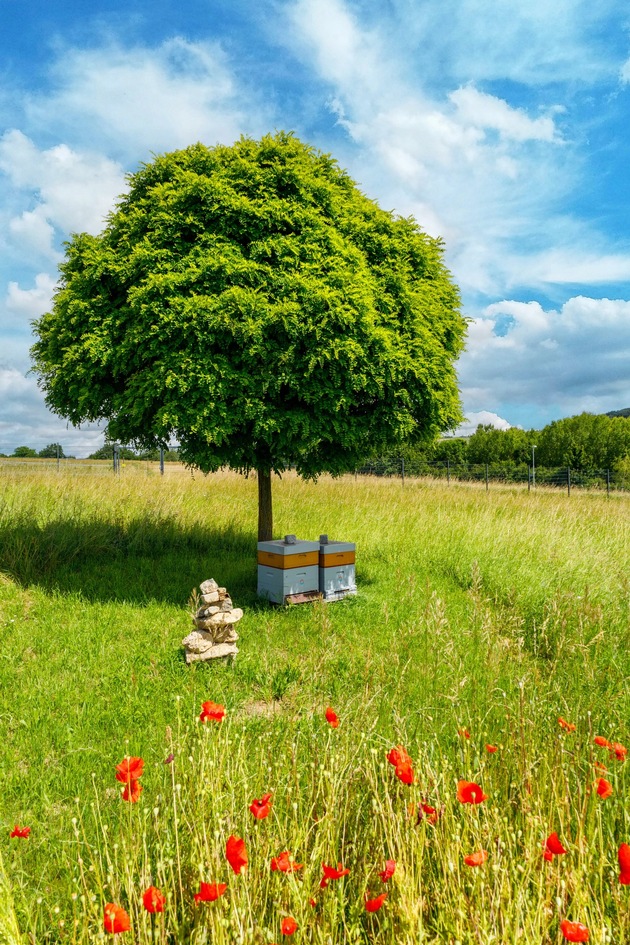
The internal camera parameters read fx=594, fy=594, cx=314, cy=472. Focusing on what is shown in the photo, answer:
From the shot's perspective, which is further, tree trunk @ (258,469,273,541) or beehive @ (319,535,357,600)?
tree trunk @ (258,469,273,541)

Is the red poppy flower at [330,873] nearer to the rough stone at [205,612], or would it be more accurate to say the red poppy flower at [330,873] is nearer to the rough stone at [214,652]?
the rough stone at [214,652]

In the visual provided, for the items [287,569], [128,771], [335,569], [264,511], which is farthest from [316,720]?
[264,511]

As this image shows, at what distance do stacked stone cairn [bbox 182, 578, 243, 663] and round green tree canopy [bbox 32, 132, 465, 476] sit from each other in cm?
229

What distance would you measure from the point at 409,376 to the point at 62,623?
5.95m

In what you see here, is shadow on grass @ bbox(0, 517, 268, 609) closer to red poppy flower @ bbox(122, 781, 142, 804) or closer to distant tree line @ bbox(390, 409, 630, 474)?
red poppy flower @ bbox(122, 781, 142, 804)

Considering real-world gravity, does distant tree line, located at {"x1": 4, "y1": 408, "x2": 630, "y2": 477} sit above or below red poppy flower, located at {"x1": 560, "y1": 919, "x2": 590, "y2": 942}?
above

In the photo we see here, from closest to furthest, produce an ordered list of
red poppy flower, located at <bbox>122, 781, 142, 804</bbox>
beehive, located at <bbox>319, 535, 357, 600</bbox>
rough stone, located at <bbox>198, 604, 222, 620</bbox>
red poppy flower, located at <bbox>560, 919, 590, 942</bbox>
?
red poppy flower, located at <bbox>560, 919, 590, 942</bbox> → red poppy flower, located at <bbox>122, 781, 142, 804</bbox> → rough stone, located at <bbox>198, 604, 222, 620</bbox> → beehive, located at <bbox>319, 535, 357, 600</bbox>

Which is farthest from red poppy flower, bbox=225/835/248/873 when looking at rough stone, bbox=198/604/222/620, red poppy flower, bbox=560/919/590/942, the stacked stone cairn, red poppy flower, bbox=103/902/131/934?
rough stone, bbox=198/604/222/620

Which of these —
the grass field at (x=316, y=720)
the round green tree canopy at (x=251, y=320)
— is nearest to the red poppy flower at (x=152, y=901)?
the grass field at (x=316, y=720)

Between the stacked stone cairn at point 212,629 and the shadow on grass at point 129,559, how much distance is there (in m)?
2.10

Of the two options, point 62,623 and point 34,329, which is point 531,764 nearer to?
point 62,623

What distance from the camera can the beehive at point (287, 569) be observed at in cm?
826

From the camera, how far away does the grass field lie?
90.0 inches

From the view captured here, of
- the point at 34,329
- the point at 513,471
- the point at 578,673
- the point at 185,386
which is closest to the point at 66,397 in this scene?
the point at 34,329
